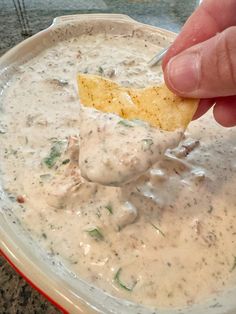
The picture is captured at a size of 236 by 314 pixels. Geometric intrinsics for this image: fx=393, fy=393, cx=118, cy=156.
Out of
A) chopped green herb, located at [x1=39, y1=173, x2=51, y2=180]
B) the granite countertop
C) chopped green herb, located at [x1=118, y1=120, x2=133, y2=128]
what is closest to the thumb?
chopped green herb, located at [x1=118, y1=120, x2=133, y2=128]

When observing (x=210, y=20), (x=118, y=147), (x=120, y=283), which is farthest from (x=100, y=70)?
→ (x=120, y=283)

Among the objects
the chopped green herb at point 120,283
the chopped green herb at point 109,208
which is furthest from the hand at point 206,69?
the chopped green herb at point 120,283

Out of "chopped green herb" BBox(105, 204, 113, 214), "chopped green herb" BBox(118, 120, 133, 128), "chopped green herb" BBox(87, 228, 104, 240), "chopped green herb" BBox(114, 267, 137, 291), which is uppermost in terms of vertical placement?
"chopped green herb" BBox(118, 120, 133, 128)

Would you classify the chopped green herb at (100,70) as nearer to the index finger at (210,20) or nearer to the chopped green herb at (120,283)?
the index finger at (210,20)

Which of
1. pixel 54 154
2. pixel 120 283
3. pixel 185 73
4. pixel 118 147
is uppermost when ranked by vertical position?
pixel 185 73

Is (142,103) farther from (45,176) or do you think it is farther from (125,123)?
(45,176)

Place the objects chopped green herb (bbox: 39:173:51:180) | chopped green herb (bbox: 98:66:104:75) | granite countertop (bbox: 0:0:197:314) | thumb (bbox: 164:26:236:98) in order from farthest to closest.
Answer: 1. granite countertop (bbox: 0:0:197:314)
2. chopped green herb (bbox: 98:66:104:75)
3. chopped green herb (bbox: 39:173:51:180)
4. thumb (bbox: 164:26:236:98)

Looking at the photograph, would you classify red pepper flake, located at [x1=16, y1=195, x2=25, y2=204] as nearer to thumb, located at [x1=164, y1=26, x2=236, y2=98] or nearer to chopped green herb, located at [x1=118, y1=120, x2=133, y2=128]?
chopped green herb, located at [x1=118, y1=120, x2=133, y2=128]
